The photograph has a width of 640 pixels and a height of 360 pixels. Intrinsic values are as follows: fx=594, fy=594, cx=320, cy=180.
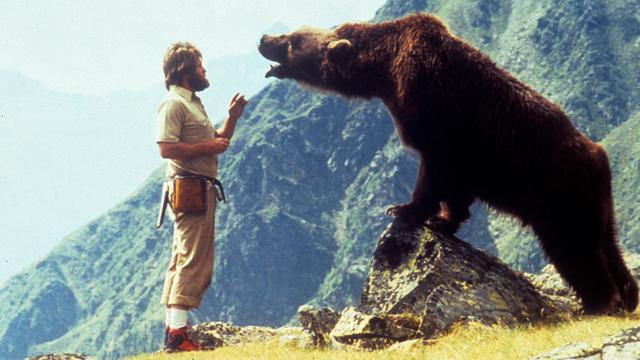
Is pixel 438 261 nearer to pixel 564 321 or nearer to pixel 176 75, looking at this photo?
pixel 564 321

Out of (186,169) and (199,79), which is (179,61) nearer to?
(199,79)

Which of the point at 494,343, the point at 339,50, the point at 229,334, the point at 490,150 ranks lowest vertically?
the point at 229,334

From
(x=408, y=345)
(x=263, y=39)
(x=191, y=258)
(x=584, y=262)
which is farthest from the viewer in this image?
(x=263, y=39)

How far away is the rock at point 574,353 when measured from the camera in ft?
15.8

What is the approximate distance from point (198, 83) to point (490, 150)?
14.7 ft

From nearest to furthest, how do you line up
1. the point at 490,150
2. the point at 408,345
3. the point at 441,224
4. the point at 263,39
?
the point at 408,345 < the point at 490,150 < the point at 441,224 < the point at 263,39

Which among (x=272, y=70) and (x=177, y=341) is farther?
(x=272, y=70)

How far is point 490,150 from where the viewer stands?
320 inches

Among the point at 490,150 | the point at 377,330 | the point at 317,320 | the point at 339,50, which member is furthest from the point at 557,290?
the point at 339,50

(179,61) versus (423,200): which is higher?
(179,61)

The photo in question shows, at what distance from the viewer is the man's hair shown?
29.7ft

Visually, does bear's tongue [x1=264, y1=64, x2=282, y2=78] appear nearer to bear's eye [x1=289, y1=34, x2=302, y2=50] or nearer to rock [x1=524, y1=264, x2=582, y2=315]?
bear's eye [x1=289, y1=34, x2=302, y2=50]

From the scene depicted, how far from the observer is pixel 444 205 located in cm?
916

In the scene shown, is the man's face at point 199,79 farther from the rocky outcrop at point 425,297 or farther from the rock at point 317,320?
the rock at point 317,320
